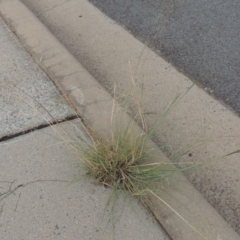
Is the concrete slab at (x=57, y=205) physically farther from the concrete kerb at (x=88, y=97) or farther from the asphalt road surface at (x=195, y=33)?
the asphalt road surface at (x=195, y=33)

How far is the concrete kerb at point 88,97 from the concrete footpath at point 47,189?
0.07 meters

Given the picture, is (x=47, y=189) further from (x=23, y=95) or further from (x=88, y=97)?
(x=23, y=95)

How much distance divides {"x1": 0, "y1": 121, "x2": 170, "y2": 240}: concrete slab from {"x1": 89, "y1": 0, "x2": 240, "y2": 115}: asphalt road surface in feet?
4.01

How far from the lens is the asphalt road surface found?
11.3 feet

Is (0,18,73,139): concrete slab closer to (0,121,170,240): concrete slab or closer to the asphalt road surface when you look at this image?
(0,121,170,240): concrete slab

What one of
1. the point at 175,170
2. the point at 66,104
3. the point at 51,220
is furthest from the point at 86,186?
the point at 66,104

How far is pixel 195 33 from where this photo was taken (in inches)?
156

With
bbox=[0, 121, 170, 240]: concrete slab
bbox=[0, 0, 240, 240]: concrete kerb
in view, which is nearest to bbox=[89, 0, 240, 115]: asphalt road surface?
bbox=[0, 0, 240, 240]: concrete kerb

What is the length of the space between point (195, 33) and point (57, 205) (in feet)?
7.21

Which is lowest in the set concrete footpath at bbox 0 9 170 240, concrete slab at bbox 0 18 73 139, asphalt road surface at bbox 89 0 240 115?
asphalt road surface at bbox 89 0 240 115

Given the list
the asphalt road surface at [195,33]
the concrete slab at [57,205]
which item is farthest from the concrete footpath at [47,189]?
the asphalt road surface at [195,33]

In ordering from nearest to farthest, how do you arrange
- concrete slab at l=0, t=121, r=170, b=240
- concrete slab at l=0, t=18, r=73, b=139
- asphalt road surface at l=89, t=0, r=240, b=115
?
concrete slab at l=0, t=121, r=170, b=240
concrete slab at l=0, t=18, r=73, b=139
asphalt road surface at l=89, t=0, r=240, b=115

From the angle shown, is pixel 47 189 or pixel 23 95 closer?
pixel 47 189

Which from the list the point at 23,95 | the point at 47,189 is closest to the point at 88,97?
the point at 23,95
